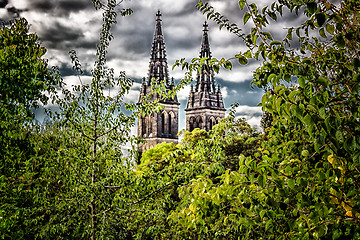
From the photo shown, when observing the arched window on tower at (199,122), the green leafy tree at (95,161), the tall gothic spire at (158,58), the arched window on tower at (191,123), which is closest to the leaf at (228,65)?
the green leafy tree at (95,161)

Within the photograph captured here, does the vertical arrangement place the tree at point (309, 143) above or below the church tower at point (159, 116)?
below

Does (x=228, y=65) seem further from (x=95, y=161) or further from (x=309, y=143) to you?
(x=95, y=161)

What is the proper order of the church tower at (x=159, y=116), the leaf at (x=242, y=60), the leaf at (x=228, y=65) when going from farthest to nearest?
1. the church tower at (x=159, y=116)
2. the leaf at (x=228, y=65)
3. the leaf at (x=242, y=60)

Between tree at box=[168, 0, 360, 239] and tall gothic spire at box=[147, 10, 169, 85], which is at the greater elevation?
tall gothic spire at box=[147, 10, 169, 85]

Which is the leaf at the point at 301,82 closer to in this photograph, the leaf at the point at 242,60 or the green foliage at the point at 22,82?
the leaf at the point at 242,60

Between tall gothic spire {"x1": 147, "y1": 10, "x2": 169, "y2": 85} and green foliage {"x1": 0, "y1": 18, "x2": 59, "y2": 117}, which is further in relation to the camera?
tall gothic spire {"x1": 147, "y1": 10, "x2": 169, "y2": 85}

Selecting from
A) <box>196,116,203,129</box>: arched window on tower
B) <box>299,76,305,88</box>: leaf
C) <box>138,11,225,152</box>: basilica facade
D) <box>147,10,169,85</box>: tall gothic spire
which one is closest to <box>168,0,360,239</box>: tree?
<box>299,76,305,88</box>: leaf

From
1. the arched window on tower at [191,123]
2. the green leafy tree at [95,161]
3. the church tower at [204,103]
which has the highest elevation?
the church tower at [204,103]

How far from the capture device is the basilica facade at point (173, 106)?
186ft

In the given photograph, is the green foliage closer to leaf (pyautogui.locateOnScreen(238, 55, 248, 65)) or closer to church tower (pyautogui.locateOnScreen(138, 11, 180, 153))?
leaf (pyautogui.locateOnScreen(238, 55, 248, 65))

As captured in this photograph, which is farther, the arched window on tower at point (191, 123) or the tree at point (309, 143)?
the arched window on tower at point (191, 123)

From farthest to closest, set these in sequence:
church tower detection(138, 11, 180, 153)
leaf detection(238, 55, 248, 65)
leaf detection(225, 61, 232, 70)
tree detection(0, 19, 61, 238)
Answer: church tower detection(138, 11, 180, 153), tree detection(0, 19, 61, 238), leaf detection(225, 61, 232, 70), leaf detection(238, 55, 248, 65)

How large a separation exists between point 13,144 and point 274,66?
509 centimetres

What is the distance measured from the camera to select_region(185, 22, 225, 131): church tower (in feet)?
195
